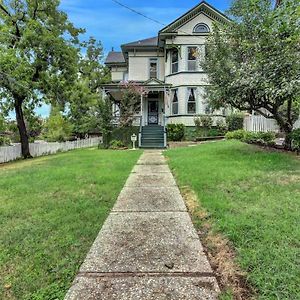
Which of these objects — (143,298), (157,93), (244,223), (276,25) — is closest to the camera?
(143,298)

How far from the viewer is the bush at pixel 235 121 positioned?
20.4 m

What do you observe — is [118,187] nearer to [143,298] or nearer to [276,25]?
[143,298]

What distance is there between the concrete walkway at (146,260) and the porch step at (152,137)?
47.7ft

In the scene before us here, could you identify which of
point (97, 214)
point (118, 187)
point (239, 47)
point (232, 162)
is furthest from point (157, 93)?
point (97, 214)

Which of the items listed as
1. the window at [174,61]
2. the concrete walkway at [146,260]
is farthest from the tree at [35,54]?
the concrete walkway at [146,260]

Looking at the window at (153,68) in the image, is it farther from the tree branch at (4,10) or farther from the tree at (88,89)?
the tree branch at (4,10)

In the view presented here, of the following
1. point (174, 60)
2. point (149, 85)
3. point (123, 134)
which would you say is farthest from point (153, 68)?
point (123, 134)

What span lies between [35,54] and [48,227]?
16.3 meters

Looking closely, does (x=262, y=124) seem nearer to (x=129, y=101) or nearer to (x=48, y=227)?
(x=129, y=101)

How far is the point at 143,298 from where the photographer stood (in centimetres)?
265

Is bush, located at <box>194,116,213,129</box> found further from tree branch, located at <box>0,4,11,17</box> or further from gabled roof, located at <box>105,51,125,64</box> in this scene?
tree branch, located at <box>0,4,11,17</box>

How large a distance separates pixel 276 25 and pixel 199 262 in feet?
→ 28.1

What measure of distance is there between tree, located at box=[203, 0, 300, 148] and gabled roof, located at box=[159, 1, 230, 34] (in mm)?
11050

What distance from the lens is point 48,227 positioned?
4406 millimetres
